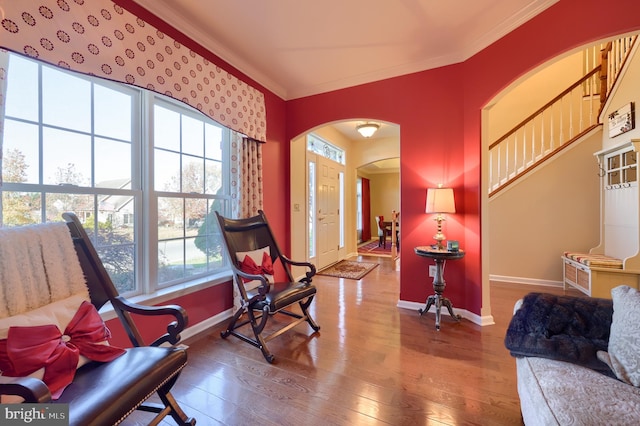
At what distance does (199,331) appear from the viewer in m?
2.38

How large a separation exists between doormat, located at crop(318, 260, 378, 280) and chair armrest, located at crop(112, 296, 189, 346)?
315 cm

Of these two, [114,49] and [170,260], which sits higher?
[114,49]

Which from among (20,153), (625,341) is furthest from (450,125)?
(20,153)

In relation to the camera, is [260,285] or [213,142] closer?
[260,285]

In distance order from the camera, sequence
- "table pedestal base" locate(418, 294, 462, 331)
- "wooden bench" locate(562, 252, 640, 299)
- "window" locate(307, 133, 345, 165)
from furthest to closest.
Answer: "window" locate(307, 133, 345, 165), "wooden bench" locate(562, 252, 640, 299), "table pedestal base" locate(418, 294, 462, 331)

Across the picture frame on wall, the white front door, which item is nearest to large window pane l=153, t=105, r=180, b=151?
the white front door

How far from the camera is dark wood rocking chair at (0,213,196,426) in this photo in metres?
0.85

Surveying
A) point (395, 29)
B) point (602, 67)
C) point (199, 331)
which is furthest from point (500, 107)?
point (199, 331)

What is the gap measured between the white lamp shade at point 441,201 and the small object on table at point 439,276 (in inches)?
15.7

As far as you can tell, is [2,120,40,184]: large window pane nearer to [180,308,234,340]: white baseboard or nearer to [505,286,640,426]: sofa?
[180,308,234,340]: white baseboard

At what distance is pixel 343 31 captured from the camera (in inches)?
93.0

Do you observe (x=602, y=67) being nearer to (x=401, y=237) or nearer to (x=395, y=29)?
(x=395, y=29)

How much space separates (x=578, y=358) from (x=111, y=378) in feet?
6.49

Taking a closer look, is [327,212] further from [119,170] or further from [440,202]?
[119,170]
